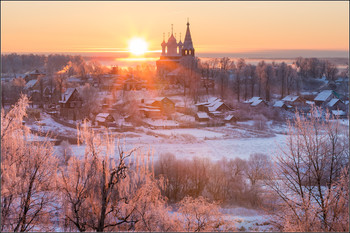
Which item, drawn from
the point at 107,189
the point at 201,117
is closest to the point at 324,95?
the point at 201,117

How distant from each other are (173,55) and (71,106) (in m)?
23.2

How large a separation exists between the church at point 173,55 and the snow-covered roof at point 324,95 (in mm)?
15634

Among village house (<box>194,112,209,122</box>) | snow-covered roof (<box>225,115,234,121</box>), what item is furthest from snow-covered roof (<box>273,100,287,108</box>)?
village house (<box>194,112,209,122</box>)

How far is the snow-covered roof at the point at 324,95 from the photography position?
1029 inches

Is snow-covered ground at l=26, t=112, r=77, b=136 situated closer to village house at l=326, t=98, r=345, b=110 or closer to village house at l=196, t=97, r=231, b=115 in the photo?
village house at l=196, t=97, r=231, b=115

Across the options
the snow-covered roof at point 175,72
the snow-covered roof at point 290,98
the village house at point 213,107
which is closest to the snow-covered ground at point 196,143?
the village house at point 213,107

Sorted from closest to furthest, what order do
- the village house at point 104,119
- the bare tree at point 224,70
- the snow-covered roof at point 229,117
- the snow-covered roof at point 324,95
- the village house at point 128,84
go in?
the village house at point 104,119
the snow-covered roof at point 229,117
the snow-covered roof at point 324,95
the village house at point 128,84
the bare tree at point 224,70

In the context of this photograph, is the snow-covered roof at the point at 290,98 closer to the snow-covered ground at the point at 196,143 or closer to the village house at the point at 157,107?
the snow-covered ground at the point at 196,143

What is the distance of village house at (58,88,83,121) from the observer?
776 inches

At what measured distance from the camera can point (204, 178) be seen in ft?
39.5

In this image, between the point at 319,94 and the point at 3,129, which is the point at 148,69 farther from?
the point at 3,129

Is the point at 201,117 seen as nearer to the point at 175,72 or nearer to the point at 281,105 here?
the point at 281,105

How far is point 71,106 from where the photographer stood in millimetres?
20078

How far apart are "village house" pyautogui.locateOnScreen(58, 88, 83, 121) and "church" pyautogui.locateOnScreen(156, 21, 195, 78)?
17095 millimetres
